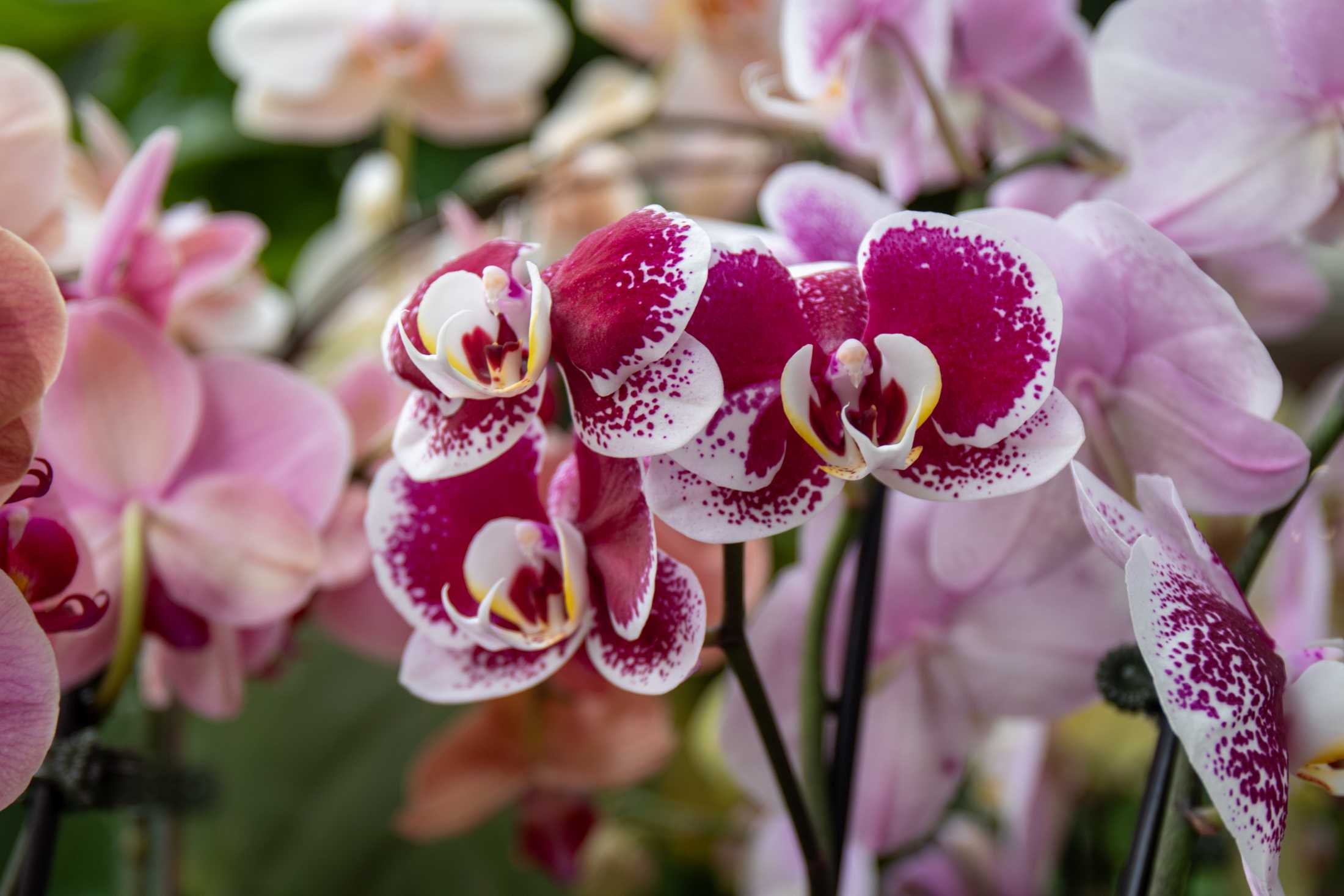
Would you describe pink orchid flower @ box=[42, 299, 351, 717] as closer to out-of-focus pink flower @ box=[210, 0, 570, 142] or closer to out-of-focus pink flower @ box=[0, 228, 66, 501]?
out-of-focus pink flower @ box=[0, 228, 66, 501]

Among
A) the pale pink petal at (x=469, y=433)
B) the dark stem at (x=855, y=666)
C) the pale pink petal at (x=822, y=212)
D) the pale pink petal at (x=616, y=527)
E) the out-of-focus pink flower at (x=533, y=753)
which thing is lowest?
the out-of-focus pink flower at (x=533, y=753)

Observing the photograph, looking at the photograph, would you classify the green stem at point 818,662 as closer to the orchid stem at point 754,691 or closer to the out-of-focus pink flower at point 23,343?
the orchid stem at point 754,691

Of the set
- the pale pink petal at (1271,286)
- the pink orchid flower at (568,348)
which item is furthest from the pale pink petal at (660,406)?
the pale pink petal at (1271,286)

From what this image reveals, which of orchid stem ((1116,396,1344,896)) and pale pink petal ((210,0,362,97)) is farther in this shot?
pale pink petal ((210,0,362,97))

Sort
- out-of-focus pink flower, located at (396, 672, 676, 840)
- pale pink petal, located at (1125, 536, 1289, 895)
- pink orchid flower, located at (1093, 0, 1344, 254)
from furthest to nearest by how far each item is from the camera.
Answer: out-of-focus pink flower, located at (396, 672, 676, 840) → pink orchid flower, located at (1093, 0, 1344, 254) → pale pink petal, located at (1125, 536, 1289, 895)

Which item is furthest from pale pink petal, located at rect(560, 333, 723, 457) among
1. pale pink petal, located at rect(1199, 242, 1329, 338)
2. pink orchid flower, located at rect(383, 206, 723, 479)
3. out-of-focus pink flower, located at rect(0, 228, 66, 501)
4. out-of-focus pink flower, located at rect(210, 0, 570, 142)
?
out-of-focus pink flower, located at rect(210, 0, 570, 142)

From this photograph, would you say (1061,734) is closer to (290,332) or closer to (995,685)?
(995,685)
